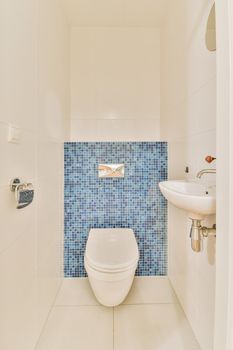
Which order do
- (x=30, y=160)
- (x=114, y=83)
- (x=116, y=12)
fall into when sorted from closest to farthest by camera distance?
(x=30, y=160)
(x=116, y=12)
(x=114, y=83)

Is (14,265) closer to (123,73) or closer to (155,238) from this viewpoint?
(155,238)

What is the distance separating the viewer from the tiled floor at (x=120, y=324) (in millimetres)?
1328

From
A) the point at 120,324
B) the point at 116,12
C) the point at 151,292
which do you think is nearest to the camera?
the point at 120,324

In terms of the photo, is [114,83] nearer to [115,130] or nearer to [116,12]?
[115,130]

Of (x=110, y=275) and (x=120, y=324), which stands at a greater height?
(x=110, y=275)

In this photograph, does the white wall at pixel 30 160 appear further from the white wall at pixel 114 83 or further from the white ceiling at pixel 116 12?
the white wall at pixel 114 83

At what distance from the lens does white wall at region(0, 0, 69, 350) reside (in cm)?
94

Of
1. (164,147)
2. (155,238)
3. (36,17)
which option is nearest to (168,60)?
(164,147)

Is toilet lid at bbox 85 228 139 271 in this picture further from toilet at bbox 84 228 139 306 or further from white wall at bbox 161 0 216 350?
white wall at bbox 161 0 216 350

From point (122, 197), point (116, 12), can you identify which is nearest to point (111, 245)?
point (122, 197)

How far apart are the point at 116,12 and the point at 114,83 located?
22.2 inches

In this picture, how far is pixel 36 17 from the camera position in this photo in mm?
1285

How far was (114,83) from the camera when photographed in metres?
2.20

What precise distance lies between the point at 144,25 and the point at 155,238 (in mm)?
1979
